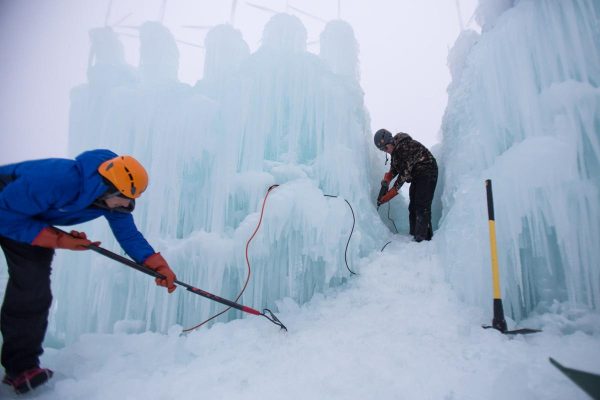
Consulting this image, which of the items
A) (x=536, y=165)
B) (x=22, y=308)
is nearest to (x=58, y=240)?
(x=22, y=308)

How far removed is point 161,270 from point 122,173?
0.92 m

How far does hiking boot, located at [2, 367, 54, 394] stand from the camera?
185 cm

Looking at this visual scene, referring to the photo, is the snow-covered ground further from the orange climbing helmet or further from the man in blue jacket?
the orange climbing helmet

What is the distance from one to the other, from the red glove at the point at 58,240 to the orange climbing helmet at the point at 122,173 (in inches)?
20.0

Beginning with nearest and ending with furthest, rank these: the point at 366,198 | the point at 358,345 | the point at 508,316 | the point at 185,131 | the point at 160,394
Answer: the point at 160,394 → the point at 358,345 → the point at 508,316 → the point at 185,131 → the point at 366,198

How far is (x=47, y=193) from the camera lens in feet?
5.97

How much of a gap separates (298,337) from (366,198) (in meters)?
2.53

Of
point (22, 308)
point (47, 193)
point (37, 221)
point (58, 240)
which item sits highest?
point (47, 193)

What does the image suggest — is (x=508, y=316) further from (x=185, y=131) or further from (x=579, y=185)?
(x=185, y=131)

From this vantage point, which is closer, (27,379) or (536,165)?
(27,379)

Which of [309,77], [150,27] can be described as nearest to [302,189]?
[309,77]

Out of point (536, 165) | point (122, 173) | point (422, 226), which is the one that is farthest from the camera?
Answer: point (422, 226)

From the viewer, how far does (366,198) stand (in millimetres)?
4543

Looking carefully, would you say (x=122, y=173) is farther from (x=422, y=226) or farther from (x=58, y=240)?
(x=422, y=226)
